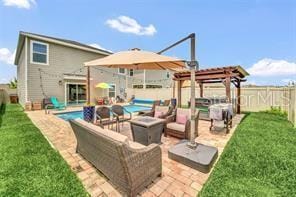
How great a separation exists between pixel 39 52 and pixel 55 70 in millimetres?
1765

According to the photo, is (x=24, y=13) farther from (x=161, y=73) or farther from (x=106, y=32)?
(x=161, y=73)

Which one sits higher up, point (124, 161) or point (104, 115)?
point (104, 115)

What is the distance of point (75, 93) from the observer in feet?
50.2

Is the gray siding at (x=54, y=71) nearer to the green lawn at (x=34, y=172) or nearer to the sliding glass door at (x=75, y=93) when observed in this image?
the sliding glass door at (x=75, y=93)

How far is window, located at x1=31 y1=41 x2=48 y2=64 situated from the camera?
40.1 feet

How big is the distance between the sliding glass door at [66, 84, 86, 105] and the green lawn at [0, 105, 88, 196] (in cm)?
1038

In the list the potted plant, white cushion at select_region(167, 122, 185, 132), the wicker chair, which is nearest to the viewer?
the wicker chair

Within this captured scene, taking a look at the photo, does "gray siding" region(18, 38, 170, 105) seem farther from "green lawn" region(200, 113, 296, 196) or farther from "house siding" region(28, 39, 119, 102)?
"green lawn" region(200, 113, 296, 196)

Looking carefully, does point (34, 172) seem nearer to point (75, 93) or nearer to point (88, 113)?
point (88, 113)

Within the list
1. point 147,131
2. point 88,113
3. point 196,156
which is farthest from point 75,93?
point 196,156

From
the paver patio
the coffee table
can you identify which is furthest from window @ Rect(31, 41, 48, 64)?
the coffee table

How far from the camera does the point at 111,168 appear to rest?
2580 millimetres

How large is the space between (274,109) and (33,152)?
45.8ft

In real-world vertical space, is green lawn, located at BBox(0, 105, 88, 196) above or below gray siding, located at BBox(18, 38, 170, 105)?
below
